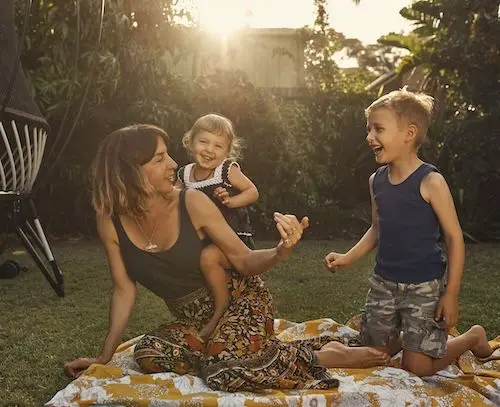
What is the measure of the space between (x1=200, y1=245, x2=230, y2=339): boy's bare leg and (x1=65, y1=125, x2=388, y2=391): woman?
0.09ft

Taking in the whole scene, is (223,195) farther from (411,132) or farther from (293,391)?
(293,391)

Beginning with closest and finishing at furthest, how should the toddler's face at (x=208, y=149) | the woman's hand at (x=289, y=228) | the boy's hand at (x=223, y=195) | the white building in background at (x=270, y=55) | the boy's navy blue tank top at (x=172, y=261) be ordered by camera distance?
the woman's hand at (x=289, y=228)
the boy's navy blue tank top at (x=172, y=261)
the boy's hand at (x=223, y=195)
the toddler's face at (x=208, y=149)
the white building in background at (x=270, y=55)

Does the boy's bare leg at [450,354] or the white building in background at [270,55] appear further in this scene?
the white building in background at [270,55]

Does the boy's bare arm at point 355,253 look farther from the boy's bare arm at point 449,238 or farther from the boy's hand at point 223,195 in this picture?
the boy's hand at point 223,195

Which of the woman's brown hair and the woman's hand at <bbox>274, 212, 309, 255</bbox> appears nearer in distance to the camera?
the woman's hand at <bbox>274, 212, 309, 255</bbox>

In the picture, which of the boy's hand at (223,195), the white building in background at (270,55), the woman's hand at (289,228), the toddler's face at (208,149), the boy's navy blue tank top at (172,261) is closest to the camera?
the woman's hand at (289,228)

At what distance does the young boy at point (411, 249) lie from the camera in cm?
255

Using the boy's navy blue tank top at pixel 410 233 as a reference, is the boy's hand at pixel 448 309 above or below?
below

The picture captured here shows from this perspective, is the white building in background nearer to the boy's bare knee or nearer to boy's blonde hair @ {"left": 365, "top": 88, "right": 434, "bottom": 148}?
boy's blonde hair @ {"left": 365, "top": 88, "right": 434, "bottom": 148}

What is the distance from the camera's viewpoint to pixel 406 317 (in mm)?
2641

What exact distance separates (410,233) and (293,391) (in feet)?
2.44

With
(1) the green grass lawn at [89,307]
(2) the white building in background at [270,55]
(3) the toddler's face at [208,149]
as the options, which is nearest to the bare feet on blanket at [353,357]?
(1) the green grass lawn at [89,307]

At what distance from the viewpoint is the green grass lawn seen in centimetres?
270

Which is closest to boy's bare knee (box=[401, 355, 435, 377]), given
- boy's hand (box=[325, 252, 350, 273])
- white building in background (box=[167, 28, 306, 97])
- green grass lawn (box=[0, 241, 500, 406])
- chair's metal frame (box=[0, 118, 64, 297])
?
boy's hand (box=[325, 252, 350, 273])
